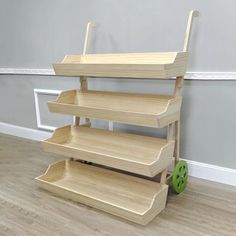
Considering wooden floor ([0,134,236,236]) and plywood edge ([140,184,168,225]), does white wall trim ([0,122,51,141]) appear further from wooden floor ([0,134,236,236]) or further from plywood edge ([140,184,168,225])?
plywood edge ([140,184,168,225])

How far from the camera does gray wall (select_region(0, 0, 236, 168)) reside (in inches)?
74.1

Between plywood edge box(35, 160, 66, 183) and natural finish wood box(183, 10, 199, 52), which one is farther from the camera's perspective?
plywood edge box(35, 160, 66, 183)

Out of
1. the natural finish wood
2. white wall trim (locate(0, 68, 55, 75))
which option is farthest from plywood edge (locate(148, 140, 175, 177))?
white wall trim (locate(0, 68, 55, 75))

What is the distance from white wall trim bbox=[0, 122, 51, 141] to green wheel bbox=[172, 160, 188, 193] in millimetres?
1513

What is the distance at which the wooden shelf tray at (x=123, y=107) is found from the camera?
166 cm

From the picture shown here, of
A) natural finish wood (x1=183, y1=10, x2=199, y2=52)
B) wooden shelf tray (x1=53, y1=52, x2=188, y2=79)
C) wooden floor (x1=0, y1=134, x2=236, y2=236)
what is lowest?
wooden floor (x1=0, y1=134, x2=236, y2=236)

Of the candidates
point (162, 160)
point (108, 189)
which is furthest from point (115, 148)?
point (162, 160)

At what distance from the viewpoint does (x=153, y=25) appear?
81.4 inches

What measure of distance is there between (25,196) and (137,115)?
0.93 m

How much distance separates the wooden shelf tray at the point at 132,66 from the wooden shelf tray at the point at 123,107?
0.18m

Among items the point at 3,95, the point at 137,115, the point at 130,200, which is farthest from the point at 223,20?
the point at 3,95

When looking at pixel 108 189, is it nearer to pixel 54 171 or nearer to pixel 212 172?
pixel 54 171

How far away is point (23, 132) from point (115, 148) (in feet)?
5.14

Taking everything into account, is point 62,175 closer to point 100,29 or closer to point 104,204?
point 104,204
